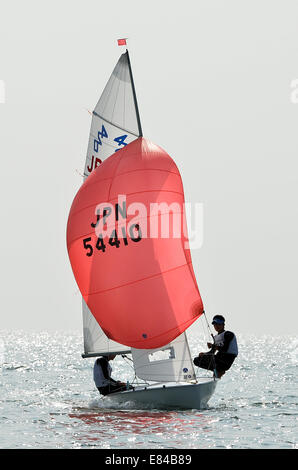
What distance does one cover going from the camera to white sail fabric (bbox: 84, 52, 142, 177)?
19.3 metres

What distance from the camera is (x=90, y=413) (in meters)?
18.1

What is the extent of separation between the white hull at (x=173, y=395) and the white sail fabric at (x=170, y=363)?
19cm

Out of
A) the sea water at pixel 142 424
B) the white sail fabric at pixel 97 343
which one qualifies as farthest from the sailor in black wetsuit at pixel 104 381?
the white sail fabric at pixel 97 343

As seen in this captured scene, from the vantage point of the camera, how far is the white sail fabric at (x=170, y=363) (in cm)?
1761

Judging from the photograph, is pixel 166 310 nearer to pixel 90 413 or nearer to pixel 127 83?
pixel 90 413

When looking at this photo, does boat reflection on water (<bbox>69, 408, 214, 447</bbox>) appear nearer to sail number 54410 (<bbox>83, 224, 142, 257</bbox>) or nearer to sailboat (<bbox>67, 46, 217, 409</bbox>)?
sailboat (<bbox>67, 46, 217, 409</bbox>)

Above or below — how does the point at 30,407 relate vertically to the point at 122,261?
below

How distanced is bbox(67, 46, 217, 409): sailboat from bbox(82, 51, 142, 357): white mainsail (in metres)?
1.55

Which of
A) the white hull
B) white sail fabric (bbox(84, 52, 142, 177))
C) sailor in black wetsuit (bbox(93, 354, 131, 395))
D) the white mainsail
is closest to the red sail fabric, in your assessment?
the white hull

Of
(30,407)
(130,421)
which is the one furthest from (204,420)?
(30,407)

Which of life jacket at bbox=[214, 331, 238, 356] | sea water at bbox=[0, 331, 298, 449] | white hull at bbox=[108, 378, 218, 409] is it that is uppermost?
life jacket at bbox=[214, 331, 238, 356]

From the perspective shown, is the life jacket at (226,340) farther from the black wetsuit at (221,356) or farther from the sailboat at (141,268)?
the sailboat at (141,268)
